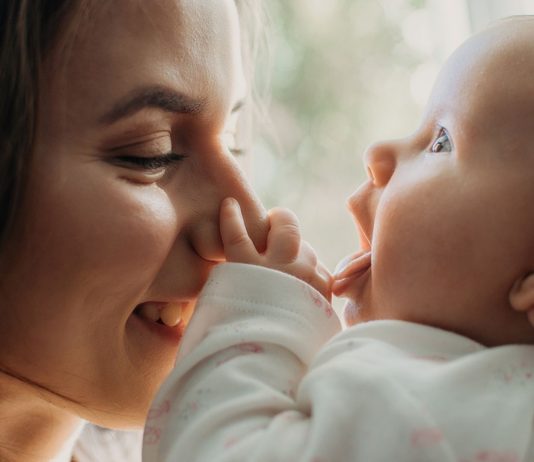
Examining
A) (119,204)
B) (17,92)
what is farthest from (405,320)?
(17,92)

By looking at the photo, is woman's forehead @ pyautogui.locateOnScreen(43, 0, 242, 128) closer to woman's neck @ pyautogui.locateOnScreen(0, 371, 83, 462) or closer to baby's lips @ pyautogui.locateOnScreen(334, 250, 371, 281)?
baby's lips @ pyautogui.locateOnScreen(334, 250, 371, 281)

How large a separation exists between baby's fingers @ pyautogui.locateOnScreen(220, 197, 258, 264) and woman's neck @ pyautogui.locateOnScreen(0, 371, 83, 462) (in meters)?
0.33

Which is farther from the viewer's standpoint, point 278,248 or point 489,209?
point 278,248

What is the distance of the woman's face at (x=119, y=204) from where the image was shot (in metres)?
1.03

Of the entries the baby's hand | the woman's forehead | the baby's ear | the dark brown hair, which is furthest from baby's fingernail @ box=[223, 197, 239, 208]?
the baby's ear

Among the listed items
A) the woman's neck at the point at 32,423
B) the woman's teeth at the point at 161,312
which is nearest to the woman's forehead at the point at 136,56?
the woman's teeth at the point at 161,312

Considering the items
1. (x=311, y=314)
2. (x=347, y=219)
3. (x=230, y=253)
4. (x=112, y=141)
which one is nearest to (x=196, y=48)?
(x=112, y=141)

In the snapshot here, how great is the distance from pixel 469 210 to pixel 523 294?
0.11m

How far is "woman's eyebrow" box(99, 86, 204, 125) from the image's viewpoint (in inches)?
40.9

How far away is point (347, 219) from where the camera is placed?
2.15 meters

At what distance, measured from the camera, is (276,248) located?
1.09m

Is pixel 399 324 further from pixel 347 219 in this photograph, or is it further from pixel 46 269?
pixel 347 219

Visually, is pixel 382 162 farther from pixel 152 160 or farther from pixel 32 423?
pixel 32 423

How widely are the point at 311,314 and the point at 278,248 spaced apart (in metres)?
0.11
